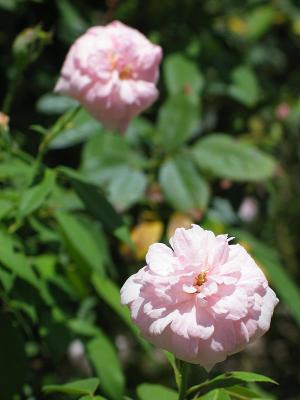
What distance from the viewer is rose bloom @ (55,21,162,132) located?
120cm

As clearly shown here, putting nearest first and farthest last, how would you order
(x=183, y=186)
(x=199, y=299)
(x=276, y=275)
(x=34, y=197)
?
(x=199, y=299), (x=34, y=197), (x=183, y=186), (x=276, y=275)

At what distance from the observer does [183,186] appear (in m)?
1.54

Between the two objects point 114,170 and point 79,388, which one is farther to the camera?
point 114,170

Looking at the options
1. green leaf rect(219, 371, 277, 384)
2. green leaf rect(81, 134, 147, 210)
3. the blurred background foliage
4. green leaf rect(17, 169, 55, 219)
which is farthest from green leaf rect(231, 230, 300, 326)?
green leaf rect(219, 371, 277, 384)

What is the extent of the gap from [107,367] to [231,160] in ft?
1.68

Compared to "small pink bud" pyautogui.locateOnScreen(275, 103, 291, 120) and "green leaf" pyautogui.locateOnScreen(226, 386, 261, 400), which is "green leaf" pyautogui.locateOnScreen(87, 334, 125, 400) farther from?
"small pink bud" pyautogui.locateOnScreen(275, 103, 291, 120)

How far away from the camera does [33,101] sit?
1870 mm

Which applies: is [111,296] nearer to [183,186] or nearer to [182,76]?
[183,186]

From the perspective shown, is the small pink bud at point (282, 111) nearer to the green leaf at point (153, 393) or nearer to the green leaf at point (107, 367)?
the green leaf at point (107, 367)

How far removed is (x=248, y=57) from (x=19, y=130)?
2.32ft

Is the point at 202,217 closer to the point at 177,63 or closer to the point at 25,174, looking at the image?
the point at 177,63

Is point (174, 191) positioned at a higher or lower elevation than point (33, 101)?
lower

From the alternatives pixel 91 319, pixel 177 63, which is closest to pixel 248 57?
pixel 177 63

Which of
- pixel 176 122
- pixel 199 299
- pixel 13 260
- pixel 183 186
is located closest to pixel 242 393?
pixel 199 299
